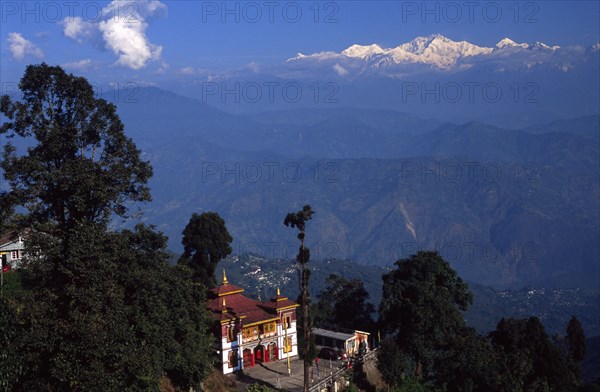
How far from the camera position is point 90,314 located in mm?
23750

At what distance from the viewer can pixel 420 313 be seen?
46344 mm

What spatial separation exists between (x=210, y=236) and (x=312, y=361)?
38.1 ft

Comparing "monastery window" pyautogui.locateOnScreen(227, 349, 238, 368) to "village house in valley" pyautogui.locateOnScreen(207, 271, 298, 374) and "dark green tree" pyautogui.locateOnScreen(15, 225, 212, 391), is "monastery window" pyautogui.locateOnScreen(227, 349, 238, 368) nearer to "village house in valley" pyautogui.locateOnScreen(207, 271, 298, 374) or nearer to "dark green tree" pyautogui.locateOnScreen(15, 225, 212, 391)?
"village house in valley" pyautogui.locateOnScreen(207, 271, 298, 374)

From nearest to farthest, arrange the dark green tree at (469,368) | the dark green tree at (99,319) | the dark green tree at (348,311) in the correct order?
the dark green tree at (99,319) < the dark green tree at (469,368) < the dark green tree at (348,311)

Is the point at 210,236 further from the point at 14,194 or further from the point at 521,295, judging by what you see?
the point at 521,295

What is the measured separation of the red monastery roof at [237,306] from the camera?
4450 centimetres

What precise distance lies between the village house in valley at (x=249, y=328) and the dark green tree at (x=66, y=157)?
17.8 metres

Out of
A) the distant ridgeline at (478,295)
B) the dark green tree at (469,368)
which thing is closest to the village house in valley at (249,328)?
the dark green tree at (469,368)

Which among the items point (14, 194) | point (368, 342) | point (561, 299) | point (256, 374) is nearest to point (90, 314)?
point (14, 194)

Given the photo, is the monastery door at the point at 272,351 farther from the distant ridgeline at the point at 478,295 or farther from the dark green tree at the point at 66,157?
the distant ridgeline at the point at 478,295

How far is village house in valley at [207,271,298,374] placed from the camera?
43.5 metres

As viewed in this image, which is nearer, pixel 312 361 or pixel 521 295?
pixel 312 361

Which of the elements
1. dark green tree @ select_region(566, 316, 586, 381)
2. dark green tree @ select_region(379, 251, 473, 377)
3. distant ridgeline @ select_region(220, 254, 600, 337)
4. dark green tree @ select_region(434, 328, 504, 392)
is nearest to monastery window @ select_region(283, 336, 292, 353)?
dark green tree @ select_region(379, 251, 473, 377)

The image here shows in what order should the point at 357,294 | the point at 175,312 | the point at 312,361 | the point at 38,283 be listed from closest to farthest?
the point at 38,283 < the point at 175,312 < the point at 312,361 < the point at 357,294
